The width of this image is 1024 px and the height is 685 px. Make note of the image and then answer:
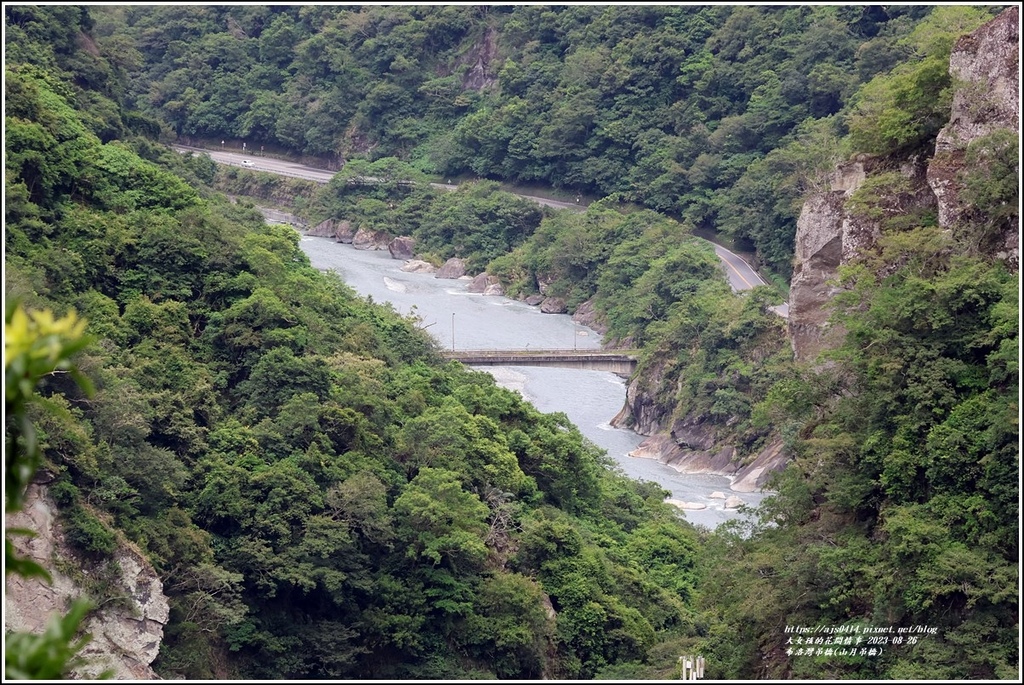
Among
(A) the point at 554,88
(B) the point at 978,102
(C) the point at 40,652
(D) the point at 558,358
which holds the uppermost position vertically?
(A) the point at 554,88

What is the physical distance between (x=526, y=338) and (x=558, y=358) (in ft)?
17.4

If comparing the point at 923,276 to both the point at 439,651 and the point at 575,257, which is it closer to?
the point at 439,651

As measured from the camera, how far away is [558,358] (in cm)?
4116

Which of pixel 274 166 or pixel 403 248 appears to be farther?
pixel 274 166

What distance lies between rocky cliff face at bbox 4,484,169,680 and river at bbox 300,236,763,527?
1533cm

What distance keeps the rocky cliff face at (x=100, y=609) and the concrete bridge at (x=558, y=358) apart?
20901mm

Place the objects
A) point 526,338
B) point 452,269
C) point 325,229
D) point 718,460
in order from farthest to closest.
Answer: point 325,229
point 452,269
point 526,338
point 718,460

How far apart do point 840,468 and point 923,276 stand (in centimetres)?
273

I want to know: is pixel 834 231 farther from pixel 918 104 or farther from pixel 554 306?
pixel 554 306

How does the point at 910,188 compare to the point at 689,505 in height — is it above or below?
above

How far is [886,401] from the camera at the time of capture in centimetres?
1780

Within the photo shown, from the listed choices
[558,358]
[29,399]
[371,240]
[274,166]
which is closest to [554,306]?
[371,240]

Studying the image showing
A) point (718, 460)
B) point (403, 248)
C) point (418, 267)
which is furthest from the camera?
point (403, 248)

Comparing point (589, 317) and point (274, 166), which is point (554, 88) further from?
point (589, 317)
